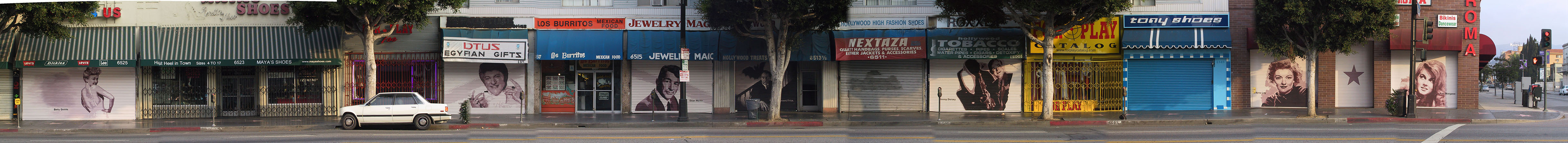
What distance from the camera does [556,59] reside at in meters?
20.6

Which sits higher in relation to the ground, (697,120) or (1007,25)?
(1007,25)

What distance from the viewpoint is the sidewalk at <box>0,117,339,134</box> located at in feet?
56.3

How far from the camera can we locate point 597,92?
2214 centimetres

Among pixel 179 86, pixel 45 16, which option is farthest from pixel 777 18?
pixel 45 16

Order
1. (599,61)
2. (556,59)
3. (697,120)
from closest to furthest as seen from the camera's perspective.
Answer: (697,120)
(556,59)
(599,61)

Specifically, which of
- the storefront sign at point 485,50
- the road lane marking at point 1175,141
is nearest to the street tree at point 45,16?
the storefront sign at point 485,50

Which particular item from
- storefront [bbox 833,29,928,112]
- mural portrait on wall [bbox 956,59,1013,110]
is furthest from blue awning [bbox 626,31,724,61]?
mural portrait on wall [bbox 956,59,1013,110]

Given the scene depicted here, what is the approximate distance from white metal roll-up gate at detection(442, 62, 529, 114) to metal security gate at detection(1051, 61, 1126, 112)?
1211 cm

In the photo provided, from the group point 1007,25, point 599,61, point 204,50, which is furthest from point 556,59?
point 1007,25

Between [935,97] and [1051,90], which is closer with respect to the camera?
[1051,90]

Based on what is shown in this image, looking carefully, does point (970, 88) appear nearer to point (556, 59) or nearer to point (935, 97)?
point (935, 97)

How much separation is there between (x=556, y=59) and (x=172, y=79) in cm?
849

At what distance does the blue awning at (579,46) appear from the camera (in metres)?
20.6

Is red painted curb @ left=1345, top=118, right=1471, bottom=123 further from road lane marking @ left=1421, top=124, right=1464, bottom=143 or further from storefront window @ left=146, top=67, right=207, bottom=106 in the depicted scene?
storefront window @ left=146, top=67, right=207, bottom=106
